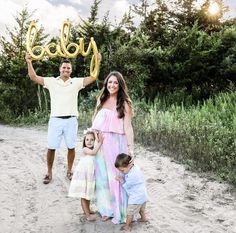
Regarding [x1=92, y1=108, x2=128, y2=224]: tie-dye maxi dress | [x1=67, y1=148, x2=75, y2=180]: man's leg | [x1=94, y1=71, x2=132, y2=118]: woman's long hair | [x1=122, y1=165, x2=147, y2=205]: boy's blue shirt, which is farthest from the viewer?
[x1=67, y1=148, x2=75, y2=180]: man's leg

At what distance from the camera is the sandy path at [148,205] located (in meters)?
6.02

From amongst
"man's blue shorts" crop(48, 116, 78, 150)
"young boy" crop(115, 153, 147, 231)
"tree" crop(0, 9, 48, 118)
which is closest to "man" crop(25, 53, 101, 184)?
"man's blue shorts" crop(48, 116, 78, 150)

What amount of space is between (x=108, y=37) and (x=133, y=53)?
1714mm

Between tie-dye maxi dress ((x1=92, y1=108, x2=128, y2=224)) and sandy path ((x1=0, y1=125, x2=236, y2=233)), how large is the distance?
191 millimetres

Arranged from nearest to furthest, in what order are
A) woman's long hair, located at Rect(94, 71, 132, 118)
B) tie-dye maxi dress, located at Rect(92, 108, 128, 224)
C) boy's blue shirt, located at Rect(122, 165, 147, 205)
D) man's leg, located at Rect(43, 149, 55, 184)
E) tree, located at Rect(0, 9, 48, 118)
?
boy's blue shirt, located at Rect(122, 165, 147, 205) < tie-dye maxi dress, located at Rect(92, 108, 128, 224) < woman's long hair, located at Rect(94, 71, 132, 118) < man's leg, located at Rect(43, 149, 55, 184) < tree, located at Rect(0, 9, 48, 118)

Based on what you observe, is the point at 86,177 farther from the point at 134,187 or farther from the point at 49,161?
the point at 49,161

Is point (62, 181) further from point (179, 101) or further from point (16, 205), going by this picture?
point (179, 101)

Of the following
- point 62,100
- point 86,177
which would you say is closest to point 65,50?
point 62,100

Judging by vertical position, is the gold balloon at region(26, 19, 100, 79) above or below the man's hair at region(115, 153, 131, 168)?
above

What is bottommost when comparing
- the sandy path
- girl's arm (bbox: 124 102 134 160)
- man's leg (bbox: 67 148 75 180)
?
the sandy path

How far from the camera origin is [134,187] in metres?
5.83

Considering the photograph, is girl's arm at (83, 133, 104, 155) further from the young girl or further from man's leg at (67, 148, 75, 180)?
man's leg at (67, 148, 75, 180)

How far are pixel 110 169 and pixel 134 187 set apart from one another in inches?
14.4

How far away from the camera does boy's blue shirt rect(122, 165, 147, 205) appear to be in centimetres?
578
